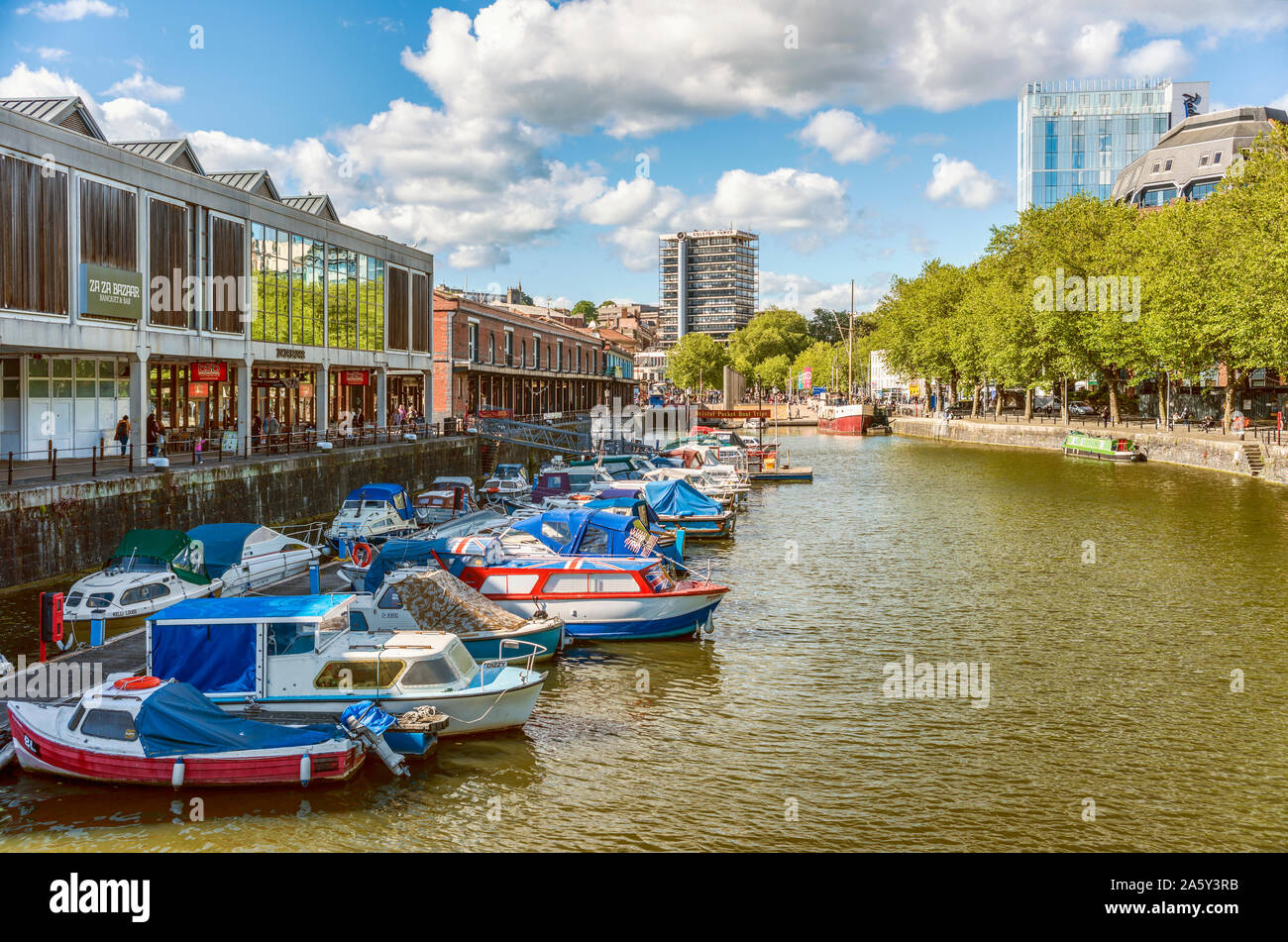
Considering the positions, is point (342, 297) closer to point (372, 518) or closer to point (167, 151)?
point (167, 151)

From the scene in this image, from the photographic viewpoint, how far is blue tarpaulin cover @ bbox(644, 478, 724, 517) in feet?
142

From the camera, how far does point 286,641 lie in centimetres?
1806

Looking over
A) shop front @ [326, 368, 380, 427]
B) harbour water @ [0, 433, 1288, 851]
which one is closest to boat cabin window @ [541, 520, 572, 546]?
harbour water @ [0, 433, 1288, 851]

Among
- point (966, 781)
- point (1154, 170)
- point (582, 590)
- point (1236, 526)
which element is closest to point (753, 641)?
point (582, 590)

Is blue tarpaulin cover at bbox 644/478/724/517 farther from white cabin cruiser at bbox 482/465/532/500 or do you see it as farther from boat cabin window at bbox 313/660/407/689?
boat cabin window at bbox 313/660/407/689

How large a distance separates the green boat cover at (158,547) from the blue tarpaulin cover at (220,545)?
1300 millimetres

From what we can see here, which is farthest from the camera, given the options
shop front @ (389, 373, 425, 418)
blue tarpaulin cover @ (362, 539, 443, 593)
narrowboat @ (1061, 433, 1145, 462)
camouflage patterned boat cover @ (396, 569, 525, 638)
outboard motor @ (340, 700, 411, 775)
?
shop front @ (389, 373, 425, 418)

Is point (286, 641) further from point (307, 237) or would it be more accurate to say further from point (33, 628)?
point (307, 237)

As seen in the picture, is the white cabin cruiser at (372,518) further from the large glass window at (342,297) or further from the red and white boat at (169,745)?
the large glass window at (342,297)

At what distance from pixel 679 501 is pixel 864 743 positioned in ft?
84.0

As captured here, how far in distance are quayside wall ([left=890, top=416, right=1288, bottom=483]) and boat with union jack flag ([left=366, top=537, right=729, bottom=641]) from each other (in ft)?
153

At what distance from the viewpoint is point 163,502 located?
3316cm

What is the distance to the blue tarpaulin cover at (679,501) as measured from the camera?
43281 mm

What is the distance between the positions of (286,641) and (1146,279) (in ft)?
230
